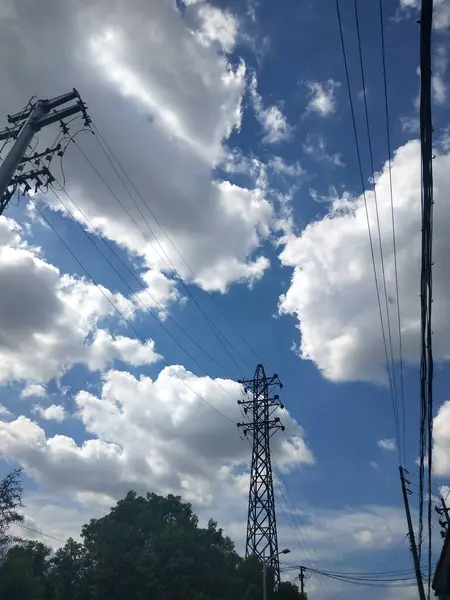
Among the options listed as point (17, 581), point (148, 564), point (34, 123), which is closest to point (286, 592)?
point (148, 564)

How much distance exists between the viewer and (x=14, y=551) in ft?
121

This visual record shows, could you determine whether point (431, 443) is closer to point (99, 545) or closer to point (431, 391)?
point (431, 391)

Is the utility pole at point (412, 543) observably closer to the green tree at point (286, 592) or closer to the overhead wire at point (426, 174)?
the green tree at point (286, 592)

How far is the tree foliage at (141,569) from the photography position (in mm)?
34469

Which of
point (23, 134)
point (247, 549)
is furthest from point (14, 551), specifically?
point (23, 134)

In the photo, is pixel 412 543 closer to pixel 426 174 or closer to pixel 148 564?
pixel 148 564

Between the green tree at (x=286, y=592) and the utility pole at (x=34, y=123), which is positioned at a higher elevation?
the utility pole at (x=34, y=123)

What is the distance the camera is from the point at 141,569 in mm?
35812

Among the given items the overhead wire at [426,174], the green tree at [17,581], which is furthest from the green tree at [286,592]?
the overhead wire at [426,174]

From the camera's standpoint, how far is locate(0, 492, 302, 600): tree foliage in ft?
113

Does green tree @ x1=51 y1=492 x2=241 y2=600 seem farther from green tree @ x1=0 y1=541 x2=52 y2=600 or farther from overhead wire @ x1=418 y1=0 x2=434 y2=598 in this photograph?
overhead wire @ x1=418 y1=0 x2=434 y2=598

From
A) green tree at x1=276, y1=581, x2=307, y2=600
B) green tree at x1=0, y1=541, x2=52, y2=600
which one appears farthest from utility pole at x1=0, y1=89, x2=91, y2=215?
green tree at x1=276, y1=581, x2=307, y2=600

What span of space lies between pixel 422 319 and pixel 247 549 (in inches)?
1152

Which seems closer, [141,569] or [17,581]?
[17,581]
